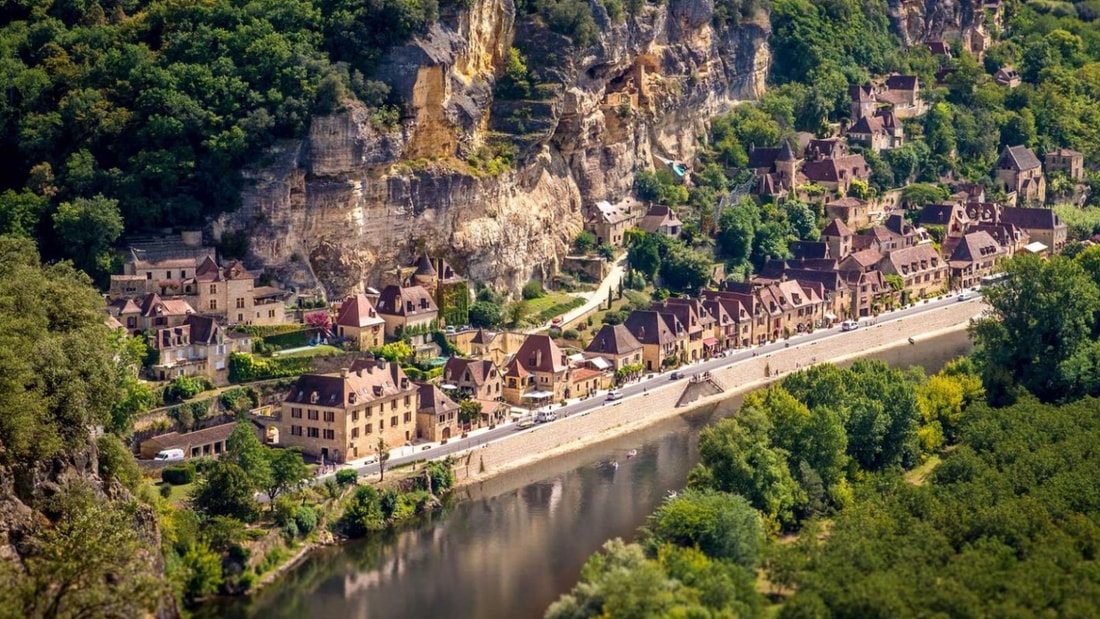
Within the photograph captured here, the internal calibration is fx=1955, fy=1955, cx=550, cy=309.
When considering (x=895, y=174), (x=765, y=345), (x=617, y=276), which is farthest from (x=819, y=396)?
(x=895, y=174)

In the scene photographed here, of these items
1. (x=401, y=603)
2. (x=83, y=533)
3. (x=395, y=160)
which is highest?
(x=395, y=160)

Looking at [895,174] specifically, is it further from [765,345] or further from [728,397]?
[728,397]

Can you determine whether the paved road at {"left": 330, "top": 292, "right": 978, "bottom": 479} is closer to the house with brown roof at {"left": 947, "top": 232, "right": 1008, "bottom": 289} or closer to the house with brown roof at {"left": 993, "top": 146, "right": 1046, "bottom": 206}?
the house with brown roof at {"left": 947, "top": 232, "right": 1008, "bottom": 289}

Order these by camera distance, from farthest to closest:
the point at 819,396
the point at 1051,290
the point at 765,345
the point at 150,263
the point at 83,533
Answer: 1. the point at 765,345
2. the point at 1051,290
3. the point at 150,263
4. the point at 819,396
5. the point at 83,533

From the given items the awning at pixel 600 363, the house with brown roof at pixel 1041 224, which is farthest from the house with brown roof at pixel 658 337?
the house with brown roof at pixel 1041 224

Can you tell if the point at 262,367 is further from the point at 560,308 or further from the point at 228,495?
the point at 560,308

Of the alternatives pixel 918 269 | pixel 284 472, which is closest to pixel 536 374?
pixel 284 472

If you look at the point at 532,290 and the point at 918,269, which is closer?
the point at 532,290
